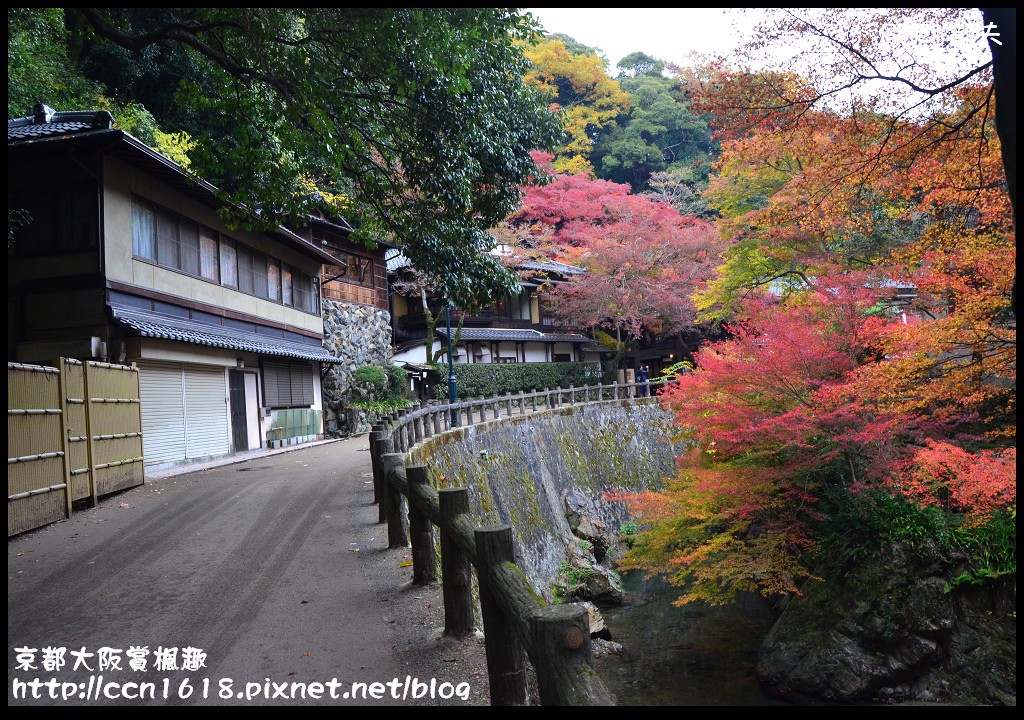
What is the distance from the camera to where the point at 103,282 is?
13.0m

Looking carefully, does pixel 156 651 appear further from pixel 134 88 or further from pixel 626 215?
pixel 626 215

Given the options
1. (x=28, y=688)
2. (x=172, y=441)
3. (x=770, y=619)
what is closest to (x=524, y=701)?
(x=28, y=688)

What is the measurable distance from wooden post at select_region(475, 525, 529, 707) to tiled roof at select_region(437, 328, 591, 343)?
2470 centimetres

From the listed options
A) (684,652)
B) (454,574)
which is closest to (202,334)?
(684,652)

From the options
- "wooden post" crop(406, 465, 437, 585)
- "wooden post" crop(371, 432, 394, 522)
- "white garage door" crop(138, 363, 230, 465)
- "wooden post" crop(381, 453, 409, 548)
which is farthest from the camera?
"white garage door" crop(138, 363, 230, 465)

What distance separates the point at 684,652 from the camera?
10938 millimetres

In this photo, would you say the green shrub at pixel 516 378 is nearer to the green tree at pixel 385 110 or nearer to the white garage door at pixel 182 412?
the white garage door at pixel 182 412

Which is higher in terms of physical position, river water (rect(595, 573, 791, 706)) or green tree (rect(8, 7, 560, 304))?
green tree (rect(8, 7, 560, 304))

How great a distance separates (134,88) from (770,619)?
1003 inches

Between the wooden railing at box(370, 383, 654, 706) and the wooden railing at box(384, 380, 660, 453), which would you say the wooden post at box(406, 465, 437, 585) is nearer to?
the wooden railing at box(370, 383, 654, 706)

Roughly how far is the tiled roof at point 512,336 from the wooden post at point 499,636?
81.0 feet

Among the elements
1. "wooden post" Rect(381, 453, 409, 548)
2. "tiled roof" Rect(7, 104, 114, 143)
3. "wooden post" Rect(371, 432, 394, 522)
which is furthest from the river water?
"tiled roof" Rect(7, 104, 114, 143)

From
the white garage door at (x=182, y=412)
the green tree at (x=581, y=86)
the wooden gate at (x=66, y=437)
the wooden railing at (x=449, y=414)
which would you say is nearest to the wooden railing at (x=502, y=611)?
the wooden railing at (x=449, y=414)

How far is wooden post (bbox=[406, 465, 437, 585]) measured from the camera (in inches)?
211
